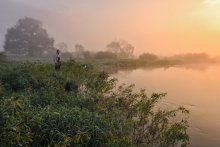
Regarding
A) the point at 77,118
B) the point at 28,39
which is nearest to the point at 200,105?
the point at 77,118

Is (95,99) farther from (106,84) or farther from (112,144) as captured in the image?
(112,144)

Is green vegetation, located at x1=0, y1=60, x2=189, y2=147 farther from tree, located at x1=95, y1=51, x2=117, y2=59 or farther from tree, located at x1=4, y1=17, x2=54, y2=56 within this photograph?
tree, located at x1=4, y1=17, x2=54, y2=56

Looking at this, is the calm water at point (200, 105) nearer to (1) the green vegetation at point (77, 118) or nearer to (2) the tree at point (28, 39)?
(1) the green vegetation at point (77, 118)

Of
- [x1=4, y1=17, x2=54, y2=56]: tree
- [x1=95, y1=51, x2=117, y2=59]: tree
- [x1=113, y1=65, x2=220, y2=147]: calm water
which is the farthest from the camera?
[x1=4, y1=17, x2=54, y2=56]: tree

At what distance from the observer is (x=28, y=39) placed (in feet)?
395

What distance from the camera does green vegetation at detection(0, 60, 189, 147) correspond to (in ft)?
32.4

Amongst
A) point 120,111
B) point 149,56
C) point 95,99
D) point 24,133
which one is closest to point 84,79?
point 95,99

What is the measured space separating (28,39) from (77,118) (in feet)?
371

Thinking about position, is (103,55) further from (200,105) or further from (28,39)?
(200,105)

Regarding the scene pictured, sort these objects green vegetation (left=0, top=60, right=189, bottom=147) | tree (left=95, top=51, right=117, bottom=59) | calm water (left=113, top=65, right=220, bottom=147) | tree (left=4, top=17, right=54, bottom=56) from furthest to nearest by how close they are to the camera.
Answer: tree (left=4, top=17, right=54, bottom=56), tree (left=95, top=51, right=117, bottom=59), calm water (left=113, top=65, right=220, bottom=147), green vegetation (left=0, top=60, right=189, bottom=147)

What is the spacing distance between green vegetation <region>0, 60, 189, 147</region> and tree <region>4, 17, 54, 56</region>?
319ft

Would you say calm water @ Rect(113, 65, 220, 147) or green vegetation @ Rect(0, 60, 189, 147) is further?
calm water @ Rect(113, 65, 220, 147)

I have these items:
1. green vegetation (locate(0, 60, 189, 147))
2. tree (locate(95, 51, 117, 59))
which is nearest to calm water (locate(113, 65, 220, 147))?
green vegetation (locate(0, 60, 189, 147))

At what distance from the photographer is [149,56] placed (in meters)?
111
